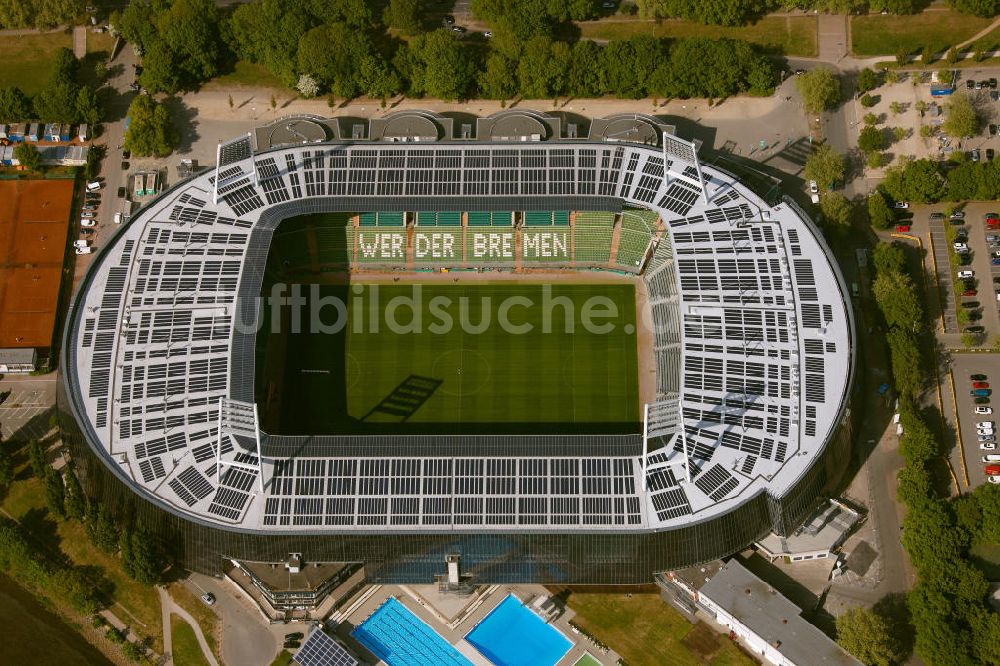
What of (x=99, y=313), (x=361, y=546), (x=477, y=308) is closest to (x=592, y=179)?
(x=477, y=308)

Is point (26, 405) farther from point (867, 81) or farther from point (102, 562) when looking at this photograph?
point (867, 81)

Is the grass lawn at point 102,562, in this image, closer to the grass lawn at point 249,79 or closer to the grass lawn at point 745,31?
the grass lawn at point 249,79

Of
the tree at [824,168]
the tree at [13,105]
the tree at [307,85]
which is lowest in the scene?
the tree at [824,168]

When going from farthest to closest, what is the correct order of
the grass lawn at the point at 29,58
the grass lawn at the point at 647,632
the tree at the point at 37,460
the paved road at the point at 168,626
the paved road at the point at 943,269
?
the grass lawn at the point at 29,58, the paved road at the point at 943,269, the tree at the point at 37,460, the paved road at the point at 168,626, the grass lawn at the point at 647,632

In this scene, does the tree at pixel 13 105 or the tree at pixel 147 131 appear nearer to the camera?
the tree at pixel 147 131

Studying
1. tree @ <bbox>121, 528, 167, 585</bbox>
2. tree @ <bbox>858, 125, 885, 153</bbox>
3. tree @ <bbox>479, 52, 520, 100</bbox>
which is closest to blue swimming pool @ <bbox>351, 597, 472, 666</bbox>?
tree @ <bbox>121, 528, 167, 585</bbox>

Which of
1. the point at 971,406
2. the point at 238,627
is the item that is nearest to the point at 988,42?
the point at 971,406

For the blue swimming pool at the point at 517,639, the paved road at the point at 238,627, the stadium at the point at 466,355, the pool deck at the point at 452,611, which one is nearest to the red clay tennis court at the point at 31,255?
the stadium at the point at 466,355
